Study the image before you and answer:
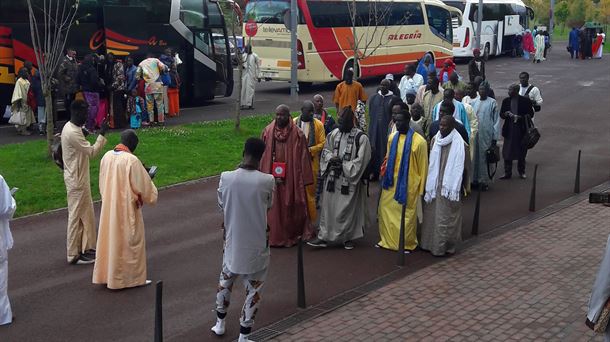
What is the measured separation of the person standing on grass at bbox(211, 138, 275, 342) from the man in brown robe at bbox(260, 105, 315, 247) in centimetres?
322

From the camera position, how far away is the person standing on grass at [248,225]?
7.46 metres

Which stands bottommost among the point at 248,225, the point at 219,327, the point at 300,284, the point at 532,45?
the point at 219,327

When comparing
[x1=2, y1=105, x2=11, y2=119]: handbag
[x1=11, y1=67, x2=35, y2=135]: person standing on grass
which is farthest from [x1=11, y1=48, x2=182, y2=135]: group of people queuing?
[x1=2, y1=105, x2=11, y2=119]: handbag

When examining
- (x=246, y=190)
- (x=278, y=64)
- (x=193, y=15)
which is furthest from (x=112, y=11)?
(x=246, y=190)

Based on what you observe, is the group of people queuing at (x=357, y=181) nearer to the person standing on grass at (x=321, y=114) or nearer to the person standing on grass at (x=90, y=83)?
the person standing on grass at (x=321, y=114)

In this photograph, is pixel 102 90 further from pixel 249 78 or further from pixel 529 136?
pixel 529 136

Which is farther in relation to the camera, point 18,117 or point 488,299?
point 18,117

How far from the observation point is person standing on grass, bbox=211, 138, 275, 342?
7461 mm

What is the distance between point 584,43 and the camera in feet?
154

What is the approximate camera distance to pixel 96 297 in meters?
9.05

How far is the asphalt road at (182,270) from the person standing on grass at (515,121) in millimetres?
571

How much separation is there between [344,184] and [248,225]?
3543 mm

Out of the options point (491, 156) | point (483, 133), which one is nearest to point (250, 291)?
point (491, 156)

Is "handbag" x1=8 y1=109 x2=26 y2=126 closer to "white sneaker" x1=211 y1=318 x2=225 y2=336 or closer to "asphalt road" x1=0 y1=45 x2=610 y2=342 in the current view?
"asphalt road" x1=0 y1=45 x2=610 y2=342
